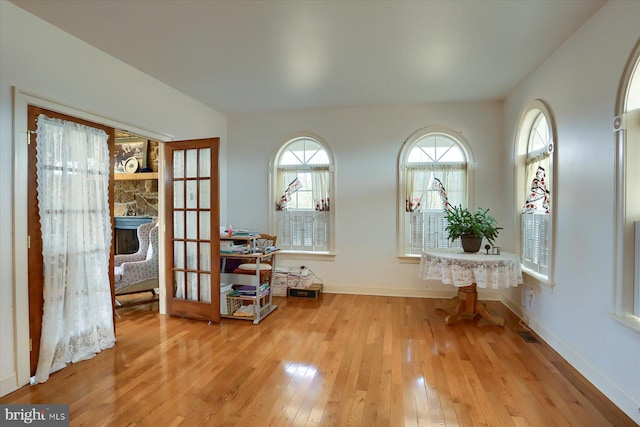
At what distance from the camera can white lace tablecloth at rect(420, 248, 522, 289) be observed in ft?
10.9

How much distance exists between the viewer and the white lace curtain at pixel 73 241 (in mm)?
2521

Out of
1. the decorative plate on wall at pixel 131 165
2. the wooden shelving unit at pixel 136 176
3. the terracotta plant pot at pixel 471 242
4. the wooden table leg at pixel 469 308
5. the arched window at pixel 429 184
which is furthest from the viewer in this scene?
the decorative plate on wall at pixel 131 165

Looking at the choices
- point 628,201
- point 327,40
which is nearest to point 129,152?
point 327,40

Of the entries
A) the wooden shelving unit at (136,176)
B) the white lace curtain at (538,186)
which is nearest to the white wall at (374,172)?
the white lace curtain at (538,186)

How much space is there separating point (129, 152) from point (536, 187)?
6571 millimetres

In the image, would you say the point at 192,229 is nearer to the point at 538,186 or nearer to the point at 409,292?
the point at 409,292

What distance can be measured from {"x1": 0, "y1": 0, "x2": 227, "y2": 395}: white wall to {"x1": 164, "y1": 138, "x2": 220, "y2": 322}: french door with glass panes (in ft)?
1.97

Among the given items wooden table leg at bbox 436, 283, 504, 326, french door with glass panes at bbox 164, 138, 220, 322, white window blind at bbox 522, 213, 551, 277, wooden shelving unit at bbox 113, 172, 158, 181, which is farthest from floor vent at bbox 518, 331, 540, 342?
wooden shelving unit at bbox 113, 172, 158, 181

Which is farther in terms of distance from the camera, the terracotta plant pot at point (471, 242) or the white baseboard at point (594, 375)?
the terracotta plant pot at point (471, 242)

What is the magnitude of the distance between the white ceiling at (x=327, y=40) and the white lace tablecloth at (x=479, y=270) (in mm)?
2065

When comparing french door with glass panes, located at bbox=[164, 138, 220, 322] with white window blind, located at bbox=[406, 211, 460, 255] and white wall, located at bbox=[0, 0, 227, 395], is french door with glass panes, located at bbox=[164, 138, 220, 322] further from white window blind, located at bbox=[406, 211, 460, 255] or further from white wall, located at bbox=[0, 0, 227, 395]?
white window blind, located at bbox=[406, 211, 460, 255]

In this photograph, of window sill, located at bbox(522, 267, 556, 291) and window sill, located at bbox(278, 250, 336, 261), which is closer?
window sill, located at bbox(522, 267, 556, 291)

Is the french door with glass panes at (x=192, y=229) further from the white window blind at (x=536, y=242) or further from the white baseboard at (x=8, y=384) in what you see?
the white window blind at (x=536, y=242)

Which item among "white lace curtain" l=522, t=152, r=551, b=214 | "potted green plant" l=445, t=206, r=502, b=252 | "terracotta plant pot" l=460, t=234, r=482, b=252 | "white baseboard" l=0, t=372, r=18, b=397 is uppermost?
"white lace curtain" l=522, t=152, r=551, b=214
